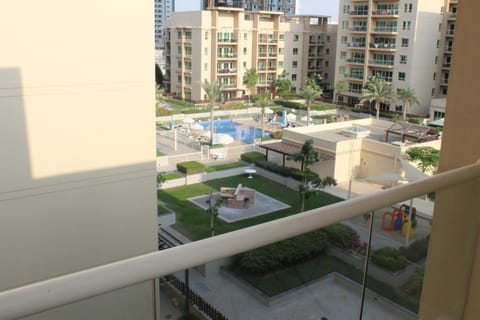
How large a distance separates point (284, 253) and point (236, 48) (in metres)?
36.4

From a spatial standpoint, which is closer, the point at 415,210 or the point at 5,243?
the point at 415,210

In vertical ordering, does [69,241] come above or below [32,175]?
below

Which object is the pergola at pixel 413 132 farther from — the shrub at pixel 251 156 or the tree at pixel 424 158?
the shrub at pixel 251 156

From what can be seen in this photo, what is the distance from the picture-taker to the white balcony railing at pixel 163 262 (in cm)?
72

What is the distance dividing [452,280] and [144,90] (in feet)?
14.6

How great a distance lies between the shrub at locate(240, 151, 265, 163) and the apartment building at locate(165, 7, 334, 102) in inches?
576

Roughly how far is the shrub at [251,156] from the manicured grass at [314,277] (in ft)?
63.4

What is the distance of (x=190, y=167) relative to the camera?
62.3ft

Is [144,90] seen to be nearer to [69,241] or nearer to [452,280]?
Result: [69,241]

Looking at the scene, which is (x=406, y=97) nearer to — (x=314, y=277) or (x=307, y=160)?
(x=307, y=160)

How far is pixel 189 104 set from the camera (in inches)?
1378

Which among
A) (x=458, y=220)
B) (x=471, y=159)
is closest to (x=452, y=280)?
(x=458, y=220)

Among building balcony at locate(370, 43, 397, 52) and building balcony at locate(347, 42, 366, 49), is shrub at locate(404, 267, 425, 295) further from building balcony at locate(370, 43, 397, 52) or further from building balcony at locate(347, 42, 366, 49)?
building balcony at locate(347, 42, 366, 49)

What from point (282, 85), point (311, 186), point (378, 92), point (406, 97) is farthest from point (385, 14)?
point (311, 186)
